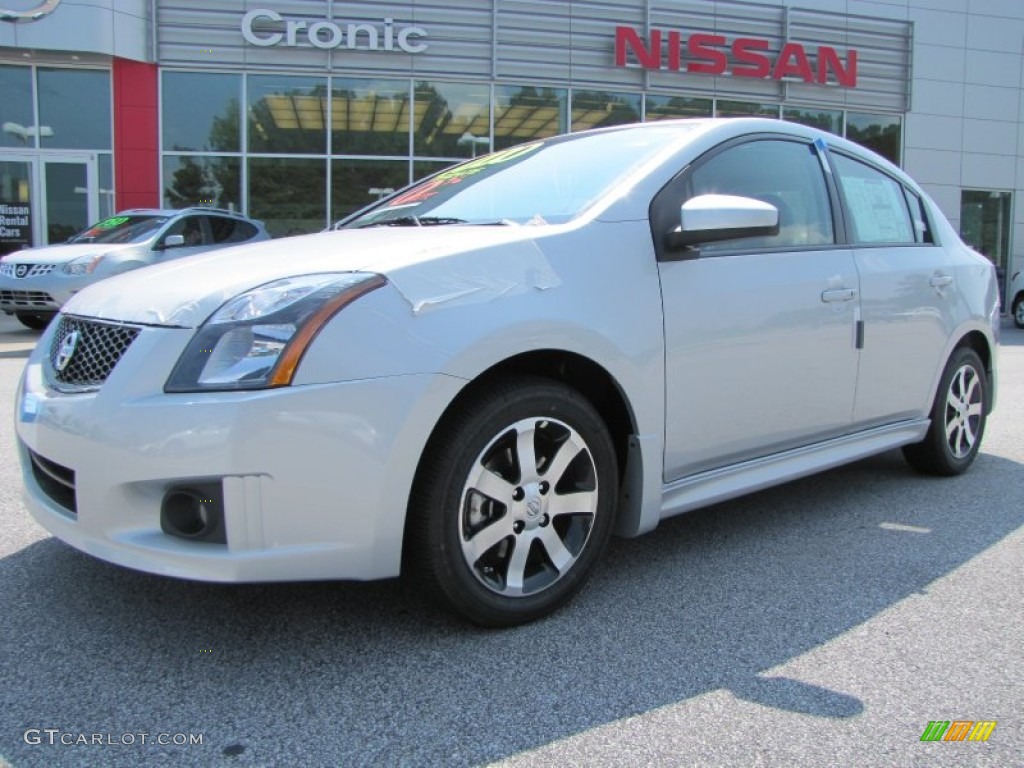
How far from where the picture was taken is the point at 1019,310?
1695 cm

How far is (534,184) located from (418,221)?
0.44 meters

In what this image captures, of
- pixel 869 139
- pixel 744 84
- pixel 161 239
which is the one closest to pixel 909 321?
pixel 161 239

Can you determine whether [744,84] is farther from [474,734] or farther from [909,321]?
[474,734]

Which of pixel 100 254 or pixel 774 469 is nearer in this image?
pixel 774 469

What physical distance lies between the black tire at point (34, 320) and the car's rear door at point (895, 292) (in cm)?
970

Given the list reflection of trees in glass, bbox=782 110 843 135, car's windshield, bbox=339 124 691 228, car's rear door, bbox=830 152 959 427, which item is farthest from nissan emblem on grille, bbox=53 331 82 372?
reflection of trees in glass, bbox=782 110 843 135

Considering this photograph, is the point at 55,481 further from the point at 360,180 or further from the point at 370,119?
the point at 370,119

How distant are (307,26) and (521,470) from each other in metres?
14.4

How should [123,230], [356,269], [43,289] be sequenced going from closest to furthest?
[356,269]
[43,289]
[123,230]

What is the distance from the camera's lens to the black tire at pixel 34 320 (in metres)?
10.8

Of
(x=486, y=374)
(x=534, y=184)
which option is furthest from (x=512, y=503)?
(x=534, y=184)

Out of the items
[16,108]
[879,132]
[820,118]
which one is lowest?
[16,108]

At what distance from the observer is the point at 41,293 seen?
9805 millimetres

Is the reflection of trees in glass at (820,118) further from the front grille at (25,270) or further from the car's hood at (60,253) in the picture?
the front grille at (25,270)
